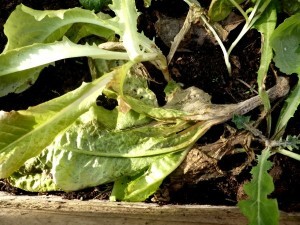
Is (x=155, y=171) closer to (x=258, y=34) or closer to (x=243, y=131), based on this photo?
(x=243, y=131)

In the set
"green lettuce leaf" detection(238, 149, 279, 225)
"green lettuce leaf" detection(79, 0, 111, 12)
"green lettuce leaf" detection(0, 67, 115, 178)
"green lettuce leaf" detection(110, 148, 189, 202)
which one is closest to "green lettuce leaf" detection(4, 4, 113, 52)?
"green lettuce leaf" detection(79, 0, 111, 12)

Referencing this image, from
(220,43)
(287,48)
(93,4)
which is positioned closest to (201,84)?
(220,43)

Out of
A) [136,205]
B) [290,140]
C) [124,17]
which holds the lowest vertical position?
[136,205]

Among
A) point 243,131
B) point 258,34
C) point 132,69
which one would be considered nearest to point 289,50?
point 258,34

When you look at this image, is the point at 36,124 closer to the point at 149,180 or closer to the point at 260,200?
the point at 149,180

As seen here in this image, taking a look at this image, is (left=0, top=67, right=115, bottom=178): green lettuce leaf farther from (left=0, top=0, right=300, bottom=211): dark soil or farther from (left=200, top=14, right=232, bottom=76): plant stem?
(left=200, top=14, right=232, bottom=76): plant stem

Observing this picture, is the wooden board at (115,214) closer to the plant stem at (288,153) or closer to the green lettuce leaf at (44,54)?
the plant stem at (288,153)

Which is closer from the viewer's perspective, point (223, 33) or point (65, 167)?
point (65, 167)
